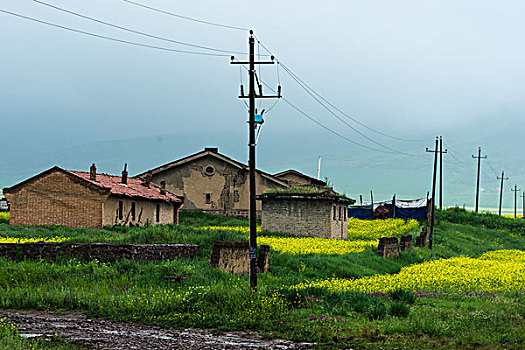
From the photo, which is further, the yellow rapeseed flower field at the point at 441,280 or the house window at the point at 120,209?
the house window at the point at 120,209

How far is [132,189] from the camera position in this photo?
171 feet

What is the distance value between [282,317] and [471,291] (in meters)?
10.4

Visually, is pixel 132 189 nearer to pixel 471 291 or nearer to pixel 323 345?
pixel 471 291

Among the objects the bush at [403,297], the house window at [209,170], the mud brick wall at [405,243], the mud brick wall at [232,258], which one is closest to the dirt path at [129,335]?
the bush at [403,297]

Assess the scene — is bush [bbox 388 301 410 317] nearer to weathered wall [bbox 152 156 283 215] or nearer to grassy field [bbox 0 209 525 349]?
grassy field [bbox 0 209 525 349]

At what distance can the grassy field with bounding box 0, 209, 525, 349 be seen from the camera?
48.0 feet

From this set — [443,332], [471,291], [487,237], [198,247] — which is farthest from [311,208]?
[443,332]

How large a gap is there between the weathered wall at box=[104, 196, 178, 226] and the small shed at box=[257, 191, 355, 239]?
33.2 feet

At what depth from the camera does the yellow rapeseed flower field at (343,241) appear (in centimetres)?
3594

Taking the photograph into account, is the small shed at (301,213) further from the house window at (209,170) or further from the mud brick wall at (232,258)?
the mud brick wall at (232,258)

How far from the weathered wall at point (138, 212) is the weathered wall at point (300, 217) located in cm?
1013

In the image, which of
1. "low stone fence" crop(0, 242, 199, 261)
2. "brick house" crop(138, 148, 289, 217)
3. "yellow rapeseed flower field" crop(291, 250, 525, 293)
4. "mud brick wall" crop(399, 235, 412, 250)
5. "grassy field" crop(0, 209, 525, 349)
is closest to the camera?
"grassy field" crop(0, 209, 525, 349)

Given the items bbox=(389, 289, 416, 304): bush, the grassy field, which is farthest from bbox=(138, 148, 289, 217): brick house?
bbox=(389, 289, 416, 304): bush

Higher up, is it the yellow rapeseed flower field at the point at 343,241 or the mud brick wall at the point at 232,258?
the mud brick wall at the point at 232,258
